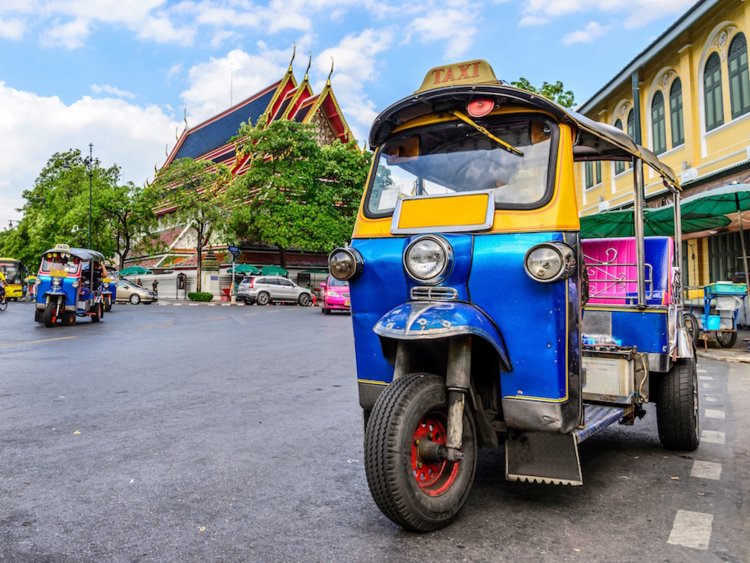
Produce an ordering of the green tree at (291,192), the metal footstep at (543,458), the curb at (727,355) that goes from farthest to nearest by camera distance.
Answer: the green tree at (291,192) < the curb at (727,355) < the metal footstep at (543,458)

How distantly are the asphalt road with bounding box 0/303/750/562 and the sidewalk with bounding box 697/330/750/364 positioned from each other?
3.69m

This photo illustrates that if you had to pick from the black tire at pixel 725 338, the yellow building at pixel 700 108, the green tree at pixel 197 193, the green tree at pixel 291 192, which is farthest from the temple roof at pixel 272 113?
the black tire at pixel 725 338

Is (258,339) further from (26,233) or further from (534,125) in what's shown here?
(26,233)

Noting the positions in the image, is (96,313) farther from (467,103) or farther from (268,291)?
(467,103)

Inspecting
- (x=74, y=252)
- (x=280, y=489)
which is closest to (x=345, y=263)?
(x=280, y=489)

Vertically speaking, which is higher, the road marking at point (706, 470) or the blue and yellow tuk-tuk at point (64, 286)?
the blue and yellow tuk-tuk at point (64, 286)

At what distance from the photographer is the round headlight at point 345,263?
11.4 feet

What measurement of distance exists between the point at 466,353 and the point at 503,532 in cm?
86

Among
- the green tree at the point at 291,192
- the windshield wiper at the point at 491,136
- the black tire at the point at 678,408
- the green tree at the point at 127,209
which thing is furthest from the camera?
the green tree at the point at 127,209

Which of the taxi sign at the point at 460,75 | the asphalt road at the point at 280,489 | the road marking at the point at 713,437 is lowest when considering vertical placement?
the road marking at the point at 713,437

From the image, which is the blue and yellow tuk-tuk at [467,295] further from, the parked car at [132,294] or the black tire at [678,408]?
the parked car at [132,294]

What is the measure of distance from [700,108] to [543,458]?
16.8 meters

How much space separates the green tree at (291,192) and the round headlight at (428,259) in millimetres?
31158

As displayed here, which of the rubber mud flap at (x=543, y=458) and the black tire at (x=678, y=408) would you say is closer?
the rubber mud flap at (x=543, y=458)
